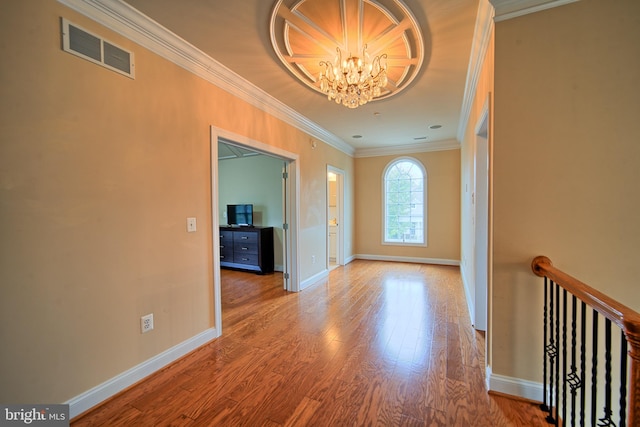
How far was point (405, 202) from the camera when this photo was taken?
6363 millimetres

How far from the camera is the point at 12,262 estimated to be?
1458mm

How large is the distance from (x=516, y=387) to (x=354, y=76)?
102 inches

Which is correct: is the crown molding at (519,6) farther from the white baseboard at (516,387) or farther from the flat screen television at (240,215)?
the flat screen television at (240,215)

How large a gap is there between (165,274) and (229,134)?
4.91 ft

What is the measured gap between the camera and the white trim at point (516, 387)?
1.79 meters

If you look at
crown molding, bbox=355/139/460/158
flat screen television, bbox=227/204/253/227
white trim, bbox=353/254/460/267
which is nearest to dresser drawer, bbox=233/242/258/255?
flat screen television, bbox=227/204/253/227

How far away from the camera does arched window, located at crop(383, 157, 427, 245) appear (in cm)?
621

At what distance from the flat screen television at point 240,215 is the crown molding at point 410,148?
9.63 feet

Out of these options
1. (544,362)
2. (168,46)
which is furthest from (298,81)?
(544,362)

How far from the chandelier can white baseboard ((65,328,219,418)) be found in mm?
2614

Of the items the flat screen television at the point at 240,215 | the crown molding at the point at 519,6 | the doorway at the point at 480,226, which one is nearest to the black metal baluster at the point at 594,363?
the doorway at the point at 480,226

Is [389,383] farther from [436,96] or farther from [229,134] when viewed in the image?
[436,96]

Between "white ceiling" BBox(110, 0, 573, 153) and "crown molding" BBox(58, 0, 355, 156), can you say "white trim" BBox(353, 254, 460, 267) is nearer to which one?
"white ceiling" BBox(110, 0, 573, 153)

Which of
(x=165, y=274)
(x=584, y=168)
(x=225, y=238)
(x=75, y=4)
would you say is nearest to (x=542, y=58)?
(x=584, y=168)
